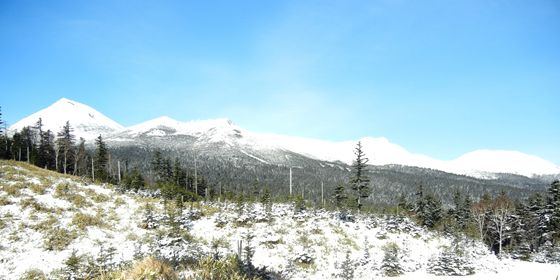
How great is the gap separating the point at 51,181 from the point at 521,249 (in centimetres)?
5592

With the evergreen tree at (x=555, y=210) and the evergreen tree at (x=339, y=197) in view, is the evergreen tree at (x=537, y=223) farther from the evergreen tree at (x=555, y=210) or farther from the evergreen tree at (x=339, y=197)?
the evergreen tree at (x=339, y=197)

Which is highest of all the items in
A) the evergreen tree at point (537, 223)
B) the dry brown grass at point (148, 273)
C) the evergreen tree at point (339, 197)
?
the dry brown grass at point (148, 273)

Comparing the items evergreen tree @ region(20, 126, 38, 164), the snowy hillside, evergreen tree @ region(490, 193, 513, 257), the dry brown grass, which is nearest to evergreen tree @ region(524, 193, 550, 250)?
evergreen tree @ region(490, 193, 513, 257)

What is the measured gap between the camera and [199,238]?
2988cm

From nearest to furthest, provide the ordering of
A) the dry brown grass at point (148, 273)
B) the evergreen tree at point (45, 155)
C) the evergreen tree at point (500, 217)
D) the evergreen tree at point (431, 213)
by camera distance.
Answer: the dry brown grass at point (148, 273)
the evergreen tree at point (500, 217)
the evergreen tree at point (431, 213)
the evergreen tree at point (45, 155)

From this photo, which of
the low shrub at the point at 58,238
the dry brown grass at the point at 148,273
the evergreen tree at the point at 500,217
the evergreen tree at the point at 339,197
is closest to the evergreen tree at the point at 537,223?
the evergreen tree at the point at 500,217

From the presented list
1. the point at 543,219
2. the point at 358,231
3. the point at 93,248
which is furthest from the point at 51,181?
the point at 543,219

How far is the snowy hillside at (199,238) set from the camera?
923 inches

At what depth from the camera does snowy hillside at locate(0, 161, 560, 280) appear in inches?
923

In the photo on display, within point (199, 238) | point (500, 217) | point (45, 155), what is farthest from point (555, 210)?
point (45, 155)

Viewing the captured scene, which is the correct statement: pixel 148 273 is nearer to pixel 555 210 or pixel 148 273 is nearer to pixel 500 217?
pixel 500 217

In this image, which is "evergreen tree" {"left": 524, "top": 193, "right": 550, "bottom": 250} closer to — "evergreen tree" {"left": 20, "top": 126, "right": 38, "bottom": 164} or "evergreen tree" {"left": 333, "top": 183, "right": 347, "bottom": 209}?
"evergreen tree" {"left": 333, "top": 183, "right": 347, "bottom": 209}

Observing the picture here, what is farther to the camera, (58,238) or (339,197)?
(339,197)

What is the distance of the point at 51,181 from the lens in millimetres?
36625
